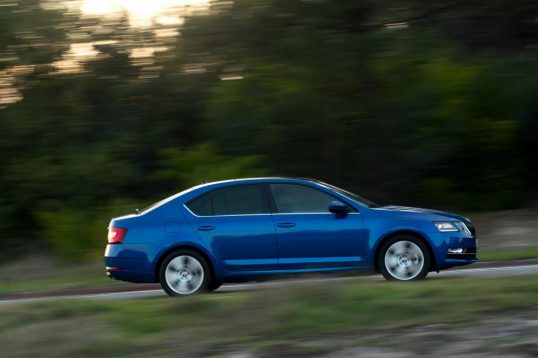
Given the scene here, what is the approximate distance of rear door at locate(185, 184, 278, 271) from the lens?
1179 centimetres

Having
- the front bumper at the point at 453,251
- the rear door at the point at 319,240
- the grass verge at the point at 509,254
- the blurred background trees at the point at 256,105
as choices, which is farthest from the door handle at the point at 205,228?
the blurred background trees at the point at 256,105

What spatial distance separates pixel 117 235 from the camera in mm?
11953

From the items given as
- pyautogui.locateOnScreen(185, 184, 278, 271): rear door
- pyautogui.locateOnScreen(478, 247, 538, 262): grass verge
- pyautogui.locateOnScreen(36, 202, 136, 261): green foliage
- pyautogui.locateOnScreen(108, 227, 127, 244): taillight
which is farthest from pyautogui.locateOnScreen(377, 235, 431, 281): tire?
pyautogui.locateOnScreen(36, 202, 136, 261): green foliage

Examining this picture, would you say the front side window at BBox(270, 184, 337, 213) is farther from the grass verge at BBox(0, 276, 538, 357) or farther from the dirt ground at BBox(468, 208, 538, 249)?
the dirt ground at BBox(468, 208, 538, 249)

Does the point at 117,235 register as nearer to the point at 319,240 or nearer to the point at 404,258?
the point at 319,240

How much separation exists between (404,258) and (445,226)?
727 mm

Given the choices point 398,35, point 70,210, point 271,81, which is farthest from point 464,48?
point 70,210

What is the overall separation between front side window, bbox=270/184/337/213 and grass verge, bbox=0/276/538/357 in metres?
2.98

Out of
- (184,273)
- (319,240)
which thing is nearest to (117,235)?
(184,273)

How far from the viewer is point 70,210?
20906 mm

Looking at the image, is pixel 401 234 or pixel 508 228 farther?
pixel 508 228

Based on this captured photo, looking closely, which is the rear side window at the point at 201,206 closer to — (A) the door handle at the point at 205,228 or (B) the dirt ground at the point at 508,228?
(A) the door handle at the point at 205,228

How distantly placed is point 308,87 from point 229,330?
13053mm

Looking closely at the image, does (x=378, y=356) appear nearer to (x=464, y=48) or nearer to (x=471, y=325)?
(x=471, y=325)
